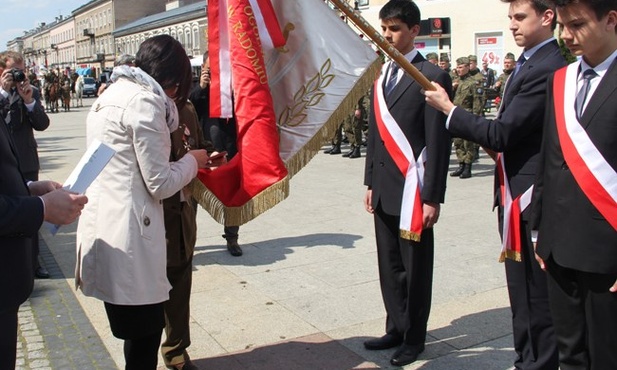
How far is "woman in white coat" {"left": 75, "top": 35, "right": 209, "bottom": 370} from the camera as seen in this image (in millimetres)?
2990

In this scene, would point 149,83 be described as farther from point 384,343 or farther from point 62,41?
point 62,41

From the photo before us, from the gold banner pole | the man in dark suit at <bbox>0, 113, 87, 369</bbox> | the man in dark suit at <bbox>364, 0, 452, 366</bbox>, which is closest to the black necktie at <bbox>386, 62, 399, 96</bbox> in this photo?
the man in dark suit at <bbox>364, 0, 452, 366</bbox>

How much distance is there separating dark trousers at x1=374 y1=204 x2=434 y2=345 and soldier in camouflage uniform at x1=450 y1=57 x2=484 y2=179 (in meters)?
7.23

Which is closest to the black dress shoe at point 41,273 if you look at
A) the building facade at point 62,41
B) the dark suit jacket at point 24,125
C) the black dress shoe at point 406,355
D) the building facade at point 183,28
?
the dark suit jacket at point 24,125

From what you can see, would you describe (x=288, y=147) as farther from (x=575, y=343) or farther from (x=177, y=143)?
(x=575, y=343)

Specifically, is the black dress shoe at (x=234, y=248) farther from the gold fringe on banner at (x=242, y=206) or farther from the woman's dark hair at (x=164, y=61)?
the woman's dark hair at (x=164, y=61)

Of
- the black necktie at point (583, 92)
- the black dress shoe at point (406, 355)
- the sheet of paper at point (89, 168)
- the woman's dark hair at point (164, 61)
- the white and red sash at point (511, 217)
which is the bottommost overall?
the black dress shoe at point (406, 355)

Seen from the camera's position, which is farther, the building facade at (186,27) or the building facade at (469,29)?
the building facade at (186,27)

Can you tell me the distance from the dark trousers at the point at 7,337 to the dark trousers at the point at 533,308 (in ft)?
7.88

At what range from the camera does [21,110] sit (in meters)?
6.02

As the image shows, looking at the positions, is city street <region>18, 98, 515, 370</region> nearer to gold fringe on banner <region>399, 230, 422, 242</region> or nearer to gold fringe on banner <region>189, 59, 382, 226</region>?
gold fringe on banner <region>399, 230, 422, 242</region>

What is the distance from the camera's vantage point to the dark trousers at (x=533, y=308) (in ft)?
11.1

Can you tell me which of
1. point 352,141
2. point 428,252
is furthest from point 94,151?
point 352,141

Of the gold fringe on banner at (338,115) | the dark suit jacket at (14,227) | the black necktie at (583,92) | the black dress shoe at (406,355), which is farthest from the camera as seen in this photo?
the black dress shoe at (406,355)
